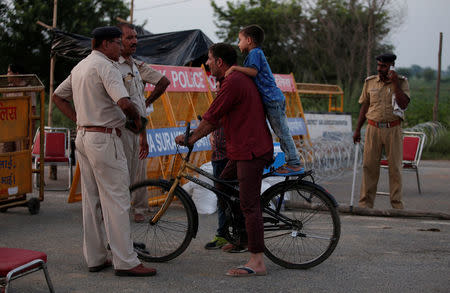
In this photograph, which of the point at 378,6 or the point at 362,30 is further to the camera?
the point at 362,30

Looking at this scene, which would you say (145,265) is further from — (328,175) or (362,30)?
(362,30)

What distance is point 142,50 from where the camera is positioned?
42.8 feet

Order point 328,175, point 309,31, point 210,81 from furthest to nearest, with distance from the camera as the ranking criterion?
1. point 309,31
2. point 328,175
3. point 210,81

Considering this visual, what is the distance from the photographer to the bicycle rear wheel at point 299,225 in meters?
5.43

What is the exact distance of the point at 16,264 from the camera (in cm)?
409

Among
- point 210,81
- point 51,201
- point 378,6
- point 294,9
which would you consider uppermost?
point 294,9

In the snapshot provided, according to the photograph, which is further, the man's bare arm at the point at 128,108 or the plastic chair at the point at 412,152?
the plastic chair at the point at 412,152

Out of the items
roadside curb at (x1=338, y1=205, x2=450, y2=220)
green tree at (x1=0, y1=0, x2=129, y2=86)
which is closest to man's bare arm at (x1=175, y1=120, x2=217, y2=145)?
roadside curb at (x1=338, y1=205, x2=450, y2=220)

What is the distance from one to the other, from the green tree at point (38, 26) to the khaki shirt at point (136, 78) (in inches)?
832

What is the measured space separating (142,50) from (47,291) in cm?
888

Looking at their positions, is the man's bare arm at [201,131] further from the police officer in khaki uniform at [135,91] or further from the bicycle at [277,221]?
the police officer in khaki uniform at [135,91]

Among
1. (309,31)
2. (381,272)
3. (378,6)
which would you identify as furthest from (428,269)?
(309,31)

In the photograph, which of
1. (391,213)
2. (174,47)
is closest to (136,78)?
(391,213)

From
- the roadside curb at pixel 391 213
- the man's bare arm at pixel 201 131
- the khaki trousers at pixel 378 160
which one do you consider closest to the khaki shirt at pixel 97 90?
the man's bare arm at pixel 201 131
